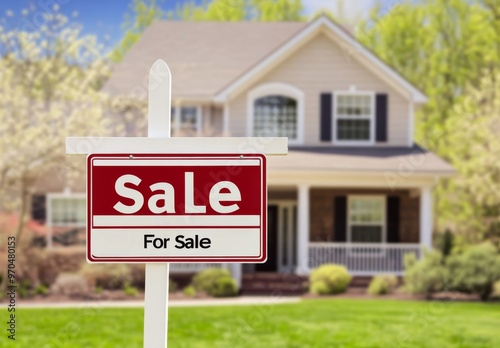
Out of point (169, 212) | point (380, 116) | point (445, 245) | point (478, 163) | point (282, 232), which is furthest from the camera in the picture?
point (478, 163)

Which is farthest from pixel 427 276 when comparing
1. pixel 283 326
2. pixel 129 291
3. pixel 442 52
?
pixel 442 52

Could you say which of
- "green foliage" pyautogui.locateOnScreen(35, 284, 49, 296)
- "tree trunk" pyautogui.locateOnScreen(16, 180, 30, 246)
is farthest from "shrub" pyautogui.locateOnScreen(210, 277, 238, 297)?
"tree trunk" pyautogui.locateOnScreen(16, 180, 30, 246)

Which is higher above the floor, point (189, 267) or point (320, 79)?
point (320, 79)

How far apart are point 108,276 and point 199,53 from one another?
7504mm

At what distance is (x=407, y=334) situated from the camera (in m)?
12.6

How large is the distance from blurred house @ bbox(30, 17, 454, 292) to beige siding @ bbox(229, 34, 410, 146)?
0.02 meters

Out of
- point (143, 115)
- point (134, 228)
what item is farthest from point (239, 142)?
point (143, 115)

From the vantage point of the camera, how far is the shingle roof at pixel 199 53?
23.3 m

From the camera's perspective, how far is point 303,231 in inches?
830

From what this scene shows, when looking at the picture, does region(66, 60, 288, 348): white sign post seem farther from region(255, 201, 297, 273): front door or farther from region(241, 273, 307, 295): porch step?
region(255, 201, 297, 273): front door

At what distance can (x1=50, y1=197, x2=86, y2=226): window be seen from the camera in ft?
74.8

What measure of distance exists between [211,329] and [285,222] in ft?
33.6

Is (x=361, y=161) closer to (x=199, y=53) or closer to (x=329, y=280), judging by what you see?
(x=329, y=280)

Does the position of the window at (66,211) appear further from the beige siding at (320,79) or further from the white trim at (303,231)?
the white trim at (303,231)
